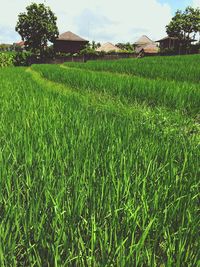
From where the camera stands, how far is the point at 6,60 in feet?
95.8

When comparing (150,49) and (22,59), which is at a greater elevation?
(150,49)

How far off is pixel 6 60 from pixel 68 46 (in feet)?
70.1

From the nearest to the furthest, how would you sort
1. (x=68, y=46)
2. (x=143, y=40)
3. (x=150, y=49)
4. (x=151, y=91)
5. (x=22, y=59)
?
(x=151, y=91) → (x=22, y=59) → (x=68, y=46) → (x=150, y=49) → (x=143, y=40)

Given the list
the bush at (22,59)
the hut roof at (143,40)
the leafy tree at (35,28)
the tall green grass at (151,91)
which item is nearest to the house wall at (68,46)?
the leafy tree at (35,28)

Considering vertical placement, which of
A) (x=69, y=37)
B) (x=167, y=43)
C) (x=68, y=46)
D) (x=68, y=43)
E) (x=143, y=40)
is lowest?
(x=68, y=46)

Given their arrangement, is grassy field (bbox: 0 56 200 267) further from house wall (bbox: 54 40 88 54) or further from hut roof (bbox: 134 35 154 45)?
hut roof (bbox: 134 35 154 45)

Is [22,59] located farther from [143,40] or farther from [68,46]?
[143,40]

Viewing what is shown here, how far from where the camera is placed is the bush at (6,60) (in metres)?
28.3

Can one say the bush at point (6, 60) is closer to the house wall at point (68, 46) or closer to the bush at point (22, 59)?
the bush at point (22, 59)

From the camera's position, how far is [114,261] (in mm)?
1003

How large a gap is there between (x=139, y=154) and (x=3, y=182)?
2.78ft

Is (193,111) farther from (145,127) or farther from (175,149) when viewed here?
(175,149)

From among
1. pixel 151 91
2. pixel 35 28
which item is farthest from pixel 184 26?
pixel 151 91

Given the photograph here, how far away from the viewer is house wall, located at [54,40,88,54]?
1916 inches
